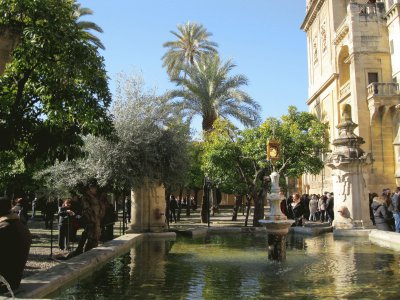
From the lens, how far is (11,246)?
5.58 meters

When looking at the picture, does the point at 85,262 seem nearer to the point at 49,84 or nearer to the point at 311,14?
the point at 49,84

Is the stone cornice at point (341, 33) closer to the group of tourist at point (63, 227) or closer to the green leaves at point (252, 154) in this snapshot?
the green leaves at point (252, 154)

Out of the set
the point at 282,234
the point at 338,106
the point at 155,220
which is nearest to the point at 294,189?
the point at 338,106

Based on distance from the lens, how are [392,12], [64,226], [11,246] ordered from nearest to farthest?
[11,246]
[64,226]
[392,12]

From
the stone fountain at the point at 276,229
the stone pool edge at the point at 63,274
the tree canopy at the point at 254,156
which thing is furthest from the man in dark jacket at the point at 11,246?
the tree canopy at the point at 254,156

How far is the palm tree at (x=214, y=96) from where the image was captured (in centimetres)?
2833

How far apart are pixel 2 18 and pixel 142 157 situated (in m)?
6.45

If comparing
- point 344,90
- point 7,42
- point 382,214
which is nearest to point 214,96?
point 344,90

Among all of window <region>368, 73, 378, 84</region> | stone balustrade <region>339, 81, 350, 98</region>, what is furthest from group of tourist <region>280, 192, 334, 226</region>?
stone balustrade <region>339, 81, 350, 98</region>

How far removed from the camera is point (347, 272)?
798cm

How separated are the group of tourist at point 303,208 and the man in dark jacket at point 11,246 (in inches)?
486

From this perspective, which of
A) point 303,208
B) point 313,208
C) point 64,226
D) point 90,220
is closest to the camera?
point 90,220

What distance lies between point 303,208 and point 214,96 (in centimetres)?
1127

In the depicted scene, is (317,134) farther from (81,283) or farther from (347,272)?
(81,283)
